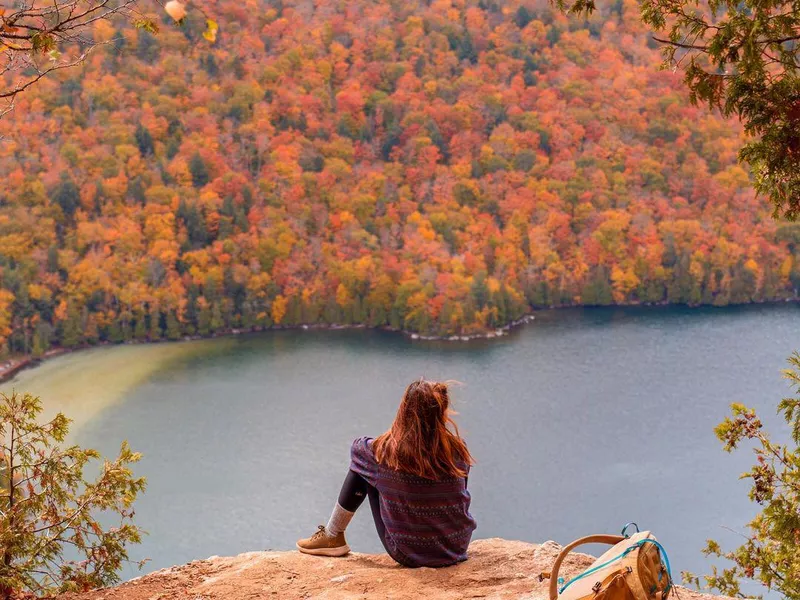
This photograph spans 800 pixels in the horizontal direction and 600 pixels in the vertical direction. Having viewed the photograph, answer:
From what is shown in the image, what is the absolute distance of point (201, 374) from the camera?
2798 centimetres

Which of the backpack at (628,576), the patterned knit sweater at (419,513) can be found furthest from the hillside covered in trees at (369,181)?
the backpack at (628,576)

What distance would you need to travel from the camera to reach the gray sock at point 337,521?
3.65 metres

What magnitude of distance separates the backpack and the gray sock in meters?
1.20

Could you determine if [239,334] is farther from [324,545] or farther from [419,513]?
[419,513]

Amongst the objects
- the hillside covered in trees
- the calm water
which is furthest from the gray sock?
the hillside covered in trees

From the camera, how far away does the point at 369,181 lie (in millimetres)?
41062

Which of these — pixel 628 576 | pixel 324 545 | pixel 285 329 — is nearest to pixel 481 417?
pixel 285 329

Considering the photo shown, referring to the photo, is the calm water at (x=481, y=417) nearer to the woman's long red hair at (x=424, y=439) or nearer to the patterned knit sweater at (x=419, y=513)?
the patterned knit sweater at (x=419, y=513)

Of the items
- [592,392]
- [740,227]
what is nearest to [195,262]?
[592,392]

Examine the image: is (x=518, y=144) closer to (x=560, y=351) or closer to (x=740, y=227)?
(x=740, y=227)

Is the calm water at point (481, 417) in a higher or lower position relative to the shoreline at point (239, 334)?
lower

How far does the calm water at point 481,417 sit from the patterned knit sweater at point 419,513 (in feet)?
44.9

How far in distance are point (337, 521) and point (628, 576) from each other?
56.2 inches

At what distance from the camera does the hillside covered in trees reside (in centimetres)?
3425
